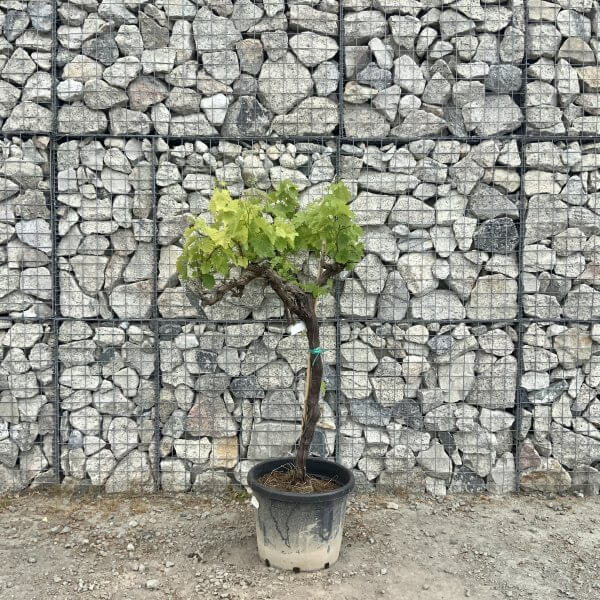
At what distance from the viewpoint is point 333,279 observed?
367 cm

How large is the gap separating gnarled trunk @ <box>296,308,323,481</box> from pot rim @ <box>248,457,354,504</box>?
0.69 ft

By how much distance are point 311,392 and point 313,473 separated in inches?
20.7

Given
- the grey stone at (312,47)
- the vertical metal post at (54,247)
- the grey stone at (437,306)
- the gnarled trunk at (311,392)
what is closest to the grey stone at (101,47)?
the vertical metal post at (54,247)

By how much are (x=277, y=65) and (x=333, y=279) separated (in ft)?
4.53

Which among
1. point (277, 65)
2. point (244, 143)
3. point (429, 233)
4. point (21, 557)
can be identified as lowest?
point (21, 557)

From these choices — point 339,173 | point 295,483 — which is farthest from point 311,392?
point 339,173

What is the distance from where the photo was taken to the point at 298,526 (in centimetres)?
290

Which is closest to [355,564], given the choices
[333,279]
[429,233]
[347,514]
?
[347,514]

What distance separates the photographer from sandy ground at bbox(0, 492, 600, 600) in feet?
9.27

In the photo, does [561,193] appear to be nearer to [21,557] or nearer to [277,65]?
[277,65]

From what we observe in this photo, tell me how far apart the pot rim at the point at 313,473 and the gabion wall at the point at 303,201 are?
453mm

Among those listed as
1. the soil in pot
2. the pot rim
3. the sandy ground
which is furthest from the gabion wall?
the soil in pot

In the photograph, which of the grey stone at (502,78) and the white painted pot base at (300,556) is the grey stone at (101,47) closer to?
the grey stone at (502,78)

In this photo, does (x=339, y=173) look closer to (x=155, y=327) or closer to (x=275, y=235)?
(x=275, y=235)
